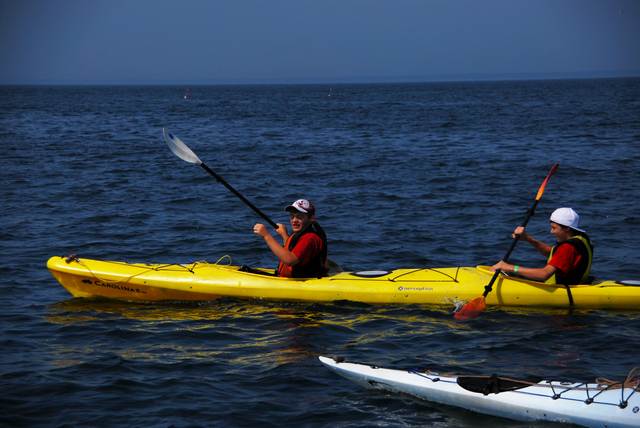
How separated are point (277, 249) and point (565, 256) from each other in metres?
2.70

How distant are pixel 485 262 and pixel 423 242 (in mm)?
1504

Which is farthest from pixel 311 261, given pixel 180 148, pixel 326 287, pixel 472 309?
pixel 180 148

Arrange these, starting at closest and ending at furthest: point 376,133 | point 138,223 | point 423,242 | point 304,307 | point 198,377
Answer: point 198,377, point 304,307, point 423,242, point 138,223, point 376,133

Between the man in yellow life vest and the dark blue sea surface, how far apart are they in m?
0.35

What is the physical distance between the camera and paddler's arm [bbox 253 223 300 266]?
823 centimetres

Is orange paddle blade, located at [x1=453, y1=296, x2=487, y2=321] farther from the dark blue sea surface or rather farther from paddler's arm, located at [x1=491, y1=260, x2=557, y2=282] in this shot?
paddler's arm, located at [x1=491, y1=260, x2=557, y2=282]

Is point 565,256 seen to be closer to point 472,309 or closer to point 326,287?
point 472,309

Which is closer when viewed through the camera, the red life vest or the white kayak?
the white kayak

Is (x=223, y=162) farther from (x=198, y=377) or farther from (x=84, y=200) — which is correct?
(x=198, y=377)

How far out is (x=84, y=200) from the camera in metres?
16.4

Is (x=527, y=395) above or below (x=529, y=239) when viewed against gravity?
below

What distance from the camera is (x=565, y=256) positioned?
321 inches

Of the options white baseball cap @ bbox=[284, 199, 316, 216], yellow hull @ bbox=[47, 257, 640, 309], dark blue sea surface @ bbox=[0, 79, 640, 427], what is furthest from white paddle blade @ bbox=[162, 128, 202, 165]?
white baseball cap @ bbox=[284, 199, 316, 216]

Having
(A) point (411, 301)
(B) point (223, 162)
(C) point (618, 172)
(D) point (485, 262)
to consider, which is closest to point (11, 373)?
(A) point (411, 301)
